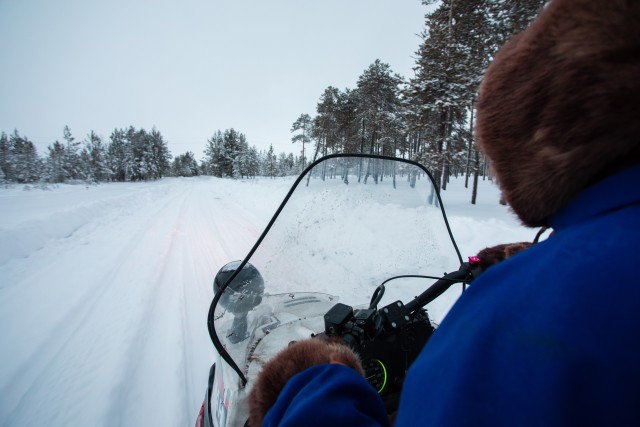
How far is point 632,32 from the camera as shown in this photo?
536 millimetres

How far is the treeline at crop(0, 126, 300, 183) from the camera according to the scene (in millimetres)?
54344

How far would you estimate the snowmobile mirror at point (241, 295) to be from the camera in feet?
5.59

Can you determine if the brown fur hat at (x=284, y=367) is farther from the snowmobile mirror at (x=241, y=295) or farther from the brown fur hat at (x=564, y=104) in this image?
the brown fur hat at (x=564, y=104)

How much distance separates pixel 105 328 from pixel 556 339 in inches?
182

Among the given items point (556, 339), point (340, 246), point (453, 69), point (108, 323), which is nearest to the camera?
point (556, 339)

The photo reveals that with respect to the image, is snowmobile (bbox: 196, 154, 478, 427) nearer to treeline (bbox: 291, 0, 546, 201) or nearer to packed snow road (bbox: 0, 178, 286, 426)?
packed snow road (bbox: 0, 178, 286, 426)

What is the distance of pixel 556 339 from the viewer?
0.45m

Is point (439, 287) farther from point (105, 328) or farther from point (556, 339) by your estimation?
point (105, 328)

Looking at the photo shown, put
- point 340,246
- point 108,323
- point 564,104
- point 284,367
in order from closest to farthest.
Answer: point 564,104
point 284,367
point 340,246
point 108,323

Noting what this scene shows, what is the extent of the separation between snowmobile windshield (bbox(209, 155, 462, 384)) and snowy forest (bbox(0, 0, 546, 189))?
2.26 ft

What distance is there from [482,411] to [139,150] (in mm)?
76723

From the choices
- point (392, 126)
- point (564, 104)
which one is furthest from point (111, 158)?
point (564, 104)

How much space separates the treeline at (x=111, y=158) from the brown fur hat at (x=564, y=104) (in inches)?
2431

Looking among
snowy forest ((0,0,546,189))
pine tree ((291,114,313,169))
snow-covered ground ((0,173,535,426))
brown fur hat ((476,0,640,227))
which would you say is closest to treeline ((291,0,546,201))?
snowy forest ((0,0,546,189))
